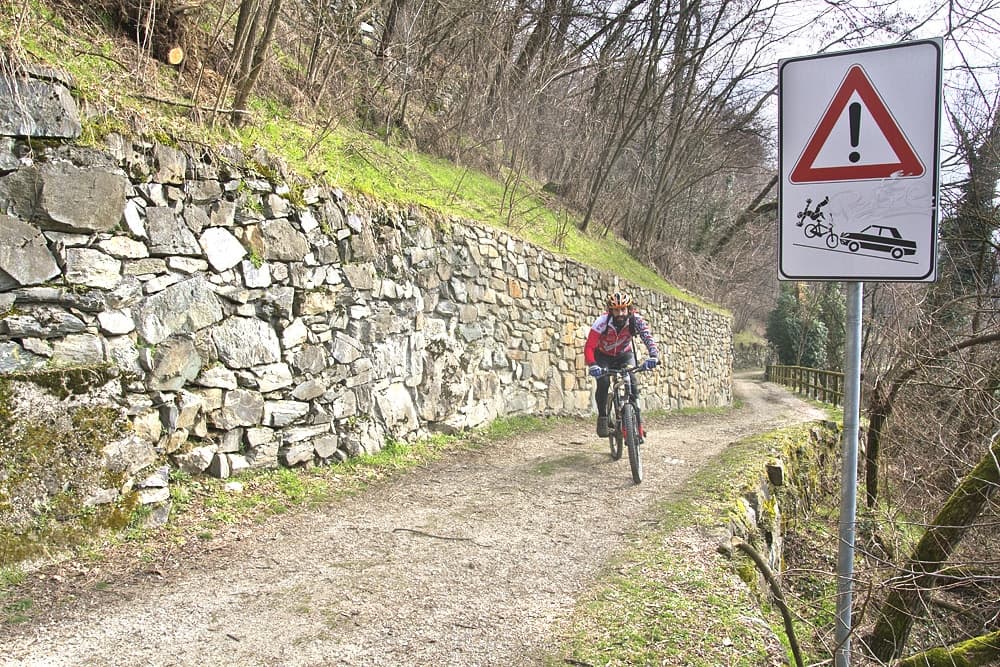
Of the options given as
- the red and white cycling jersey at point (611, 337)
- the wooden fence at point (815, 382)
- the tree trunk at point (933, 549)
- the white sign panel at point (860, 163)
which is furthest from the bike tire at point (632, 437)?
the wooden fence at point (815, 382)

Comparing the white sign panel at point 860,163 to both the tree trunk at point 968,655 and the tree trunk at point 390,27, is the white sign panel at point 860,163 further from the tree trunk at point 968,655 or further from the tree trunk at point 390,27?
the tree trunk at point 390,27

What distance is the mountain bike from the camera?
609 cm

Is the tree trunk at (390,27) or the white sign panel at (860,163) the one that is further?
the tree trunk at (390,27)

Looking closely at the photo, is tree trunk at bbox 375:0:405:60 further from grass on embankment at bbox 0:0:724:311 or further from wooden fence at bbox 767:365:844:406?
wooden fence at bbox 767:365:844:406

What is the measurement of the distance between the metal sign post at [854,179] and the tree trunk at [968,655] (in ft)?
4.54

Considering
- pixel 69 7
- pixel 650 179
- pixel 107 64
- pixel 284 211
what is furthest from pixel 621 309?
pixel 650 179

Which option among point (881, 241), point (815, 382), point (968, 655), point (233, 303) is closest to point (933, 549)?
point (968, 655)

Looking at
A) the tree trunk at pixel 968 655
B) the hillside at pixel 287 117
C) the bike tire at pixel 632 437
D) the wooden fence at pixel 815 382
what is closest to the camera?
the tree trunk at pixel 968 655

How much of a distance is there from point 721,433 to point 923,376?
427cm

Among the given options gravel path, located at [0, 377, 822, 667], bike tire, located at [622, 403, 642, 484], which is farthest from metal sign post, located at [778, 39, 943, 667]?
bike tire, located at [622, 403, 642, 484]

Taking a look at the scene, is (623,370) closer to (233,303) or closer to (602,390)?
(602,390)

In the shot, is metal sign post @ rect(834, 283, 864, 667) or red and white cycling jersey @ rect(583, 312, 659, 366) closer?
metal sign post @ rect(834, 283, 864, 667)

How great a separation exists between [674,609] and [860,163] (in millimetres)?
2371

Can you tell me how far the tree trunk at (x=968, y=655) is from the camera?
3.11 meters
